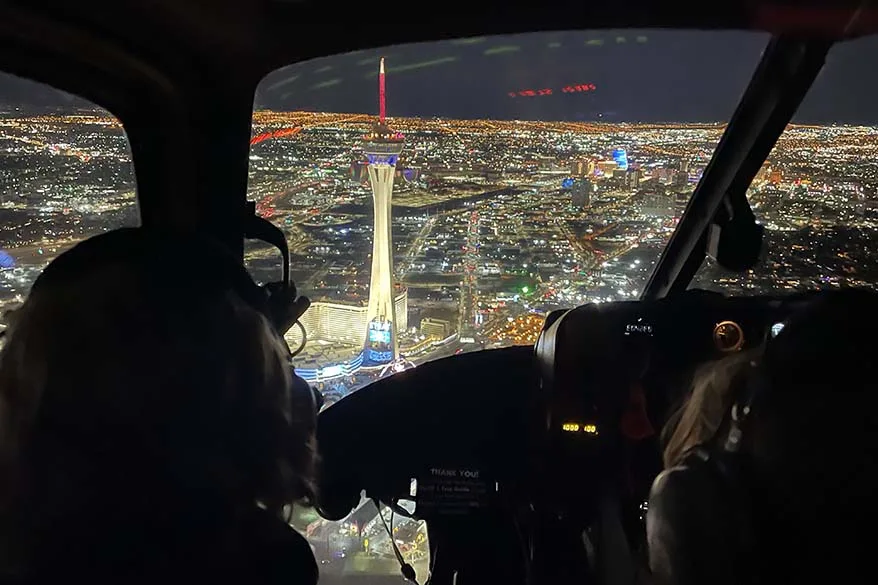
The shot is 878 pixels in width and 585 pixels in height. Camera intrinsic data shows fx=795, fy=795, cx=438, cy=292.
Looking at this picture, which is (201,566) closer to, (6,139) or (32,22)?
(32,22)

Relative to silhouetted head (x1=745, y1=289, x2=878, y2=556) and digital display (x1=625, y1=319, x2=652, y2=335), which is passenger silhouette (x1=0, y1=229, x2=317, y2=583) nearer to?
silhouetted head (x1=745, y1=289, x2=878, y2=556)

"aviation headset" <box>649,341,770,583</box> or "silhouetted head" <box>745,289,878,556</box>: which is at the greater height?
"silhouetted head" <box>745,289,878,556</box>

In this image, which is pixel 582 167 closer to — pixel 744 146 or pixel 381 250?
pixel 744 146

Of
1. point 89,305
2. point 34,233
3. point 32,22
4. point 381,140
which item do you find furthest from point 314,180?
point 89,305

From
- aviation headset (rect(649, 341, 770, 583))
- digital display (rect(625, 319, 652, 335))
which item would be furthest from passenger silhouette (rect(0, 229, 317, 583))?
digital display (rect(625, 319, 652, 335))

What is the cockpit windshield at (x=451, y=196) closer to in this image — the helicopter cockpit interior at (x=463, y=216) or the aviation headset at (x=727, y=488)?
the helicopter cockpit interior at (x=463, y=216)

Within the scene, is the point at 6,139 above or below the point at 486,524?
above
